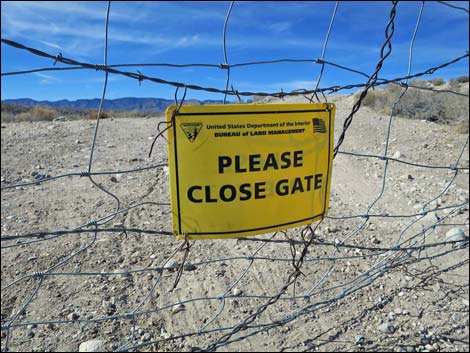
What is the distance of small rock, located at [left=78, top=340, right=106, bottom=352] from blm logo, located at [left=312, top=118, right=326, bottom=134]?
154 cm

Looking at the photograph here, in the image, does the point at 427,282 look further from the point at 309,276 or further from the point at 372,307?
the point at 309,276

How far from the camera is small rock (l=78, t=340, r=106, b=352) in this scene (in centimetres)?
194

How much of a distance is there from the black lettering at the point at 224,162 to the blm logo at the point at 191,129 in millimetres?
121

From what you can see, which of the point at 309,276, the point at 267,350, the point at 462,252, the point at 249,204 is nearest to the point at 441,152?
the point at 462,252

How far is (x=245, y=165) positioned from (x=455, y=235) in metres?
2.44

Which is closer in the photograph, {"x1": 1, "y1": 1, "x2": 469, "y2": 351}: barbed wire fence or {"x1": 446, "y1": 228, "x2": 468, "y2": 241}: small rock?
{"x1": 1, "y1": 1, "x2": 469, "y2": 351}: barbed wire fence

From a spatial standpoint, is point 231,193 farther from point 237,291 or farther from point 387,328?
point 387,328

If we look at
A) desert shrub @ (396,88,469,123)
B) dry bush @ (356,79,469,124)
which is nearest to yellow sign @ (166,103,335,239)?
dry bush @ (356,79,469,124)

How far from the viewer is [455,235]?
303 centimetres

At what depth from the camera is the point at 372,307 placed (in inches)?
90.0

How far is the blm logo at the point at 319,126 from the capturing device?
4.92 ft

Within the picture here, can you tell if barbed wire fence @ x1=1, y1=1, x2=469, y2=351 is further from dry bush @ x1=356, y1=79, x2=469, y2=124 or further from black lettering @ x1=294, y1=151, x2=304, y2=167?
dry bush @ x1=356, y1=79, x2=469, y2=124

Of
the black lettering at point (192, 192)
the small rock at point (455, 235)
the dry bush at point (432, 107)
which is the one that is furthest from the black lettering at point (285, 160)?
the dry bush at point (432, 107)

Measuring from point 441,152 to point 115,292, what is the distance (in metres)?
5.04
